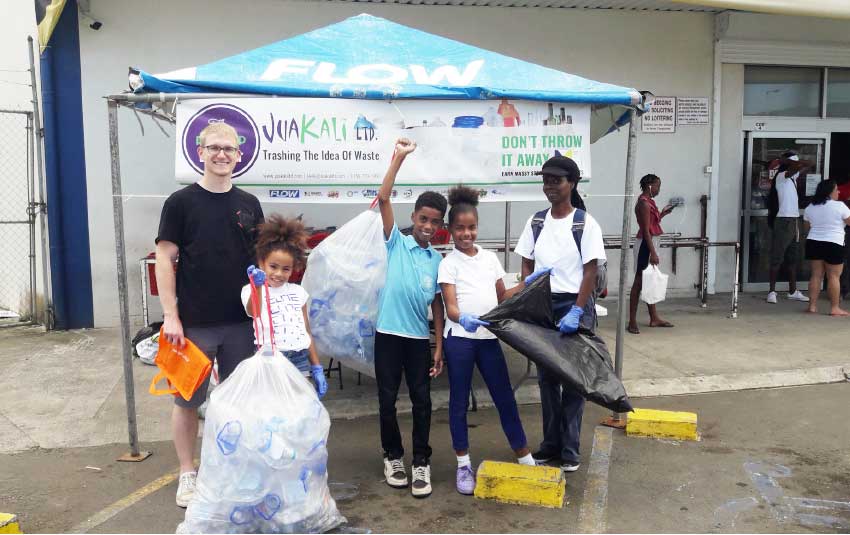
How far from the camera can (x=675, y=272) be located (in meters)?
9.58

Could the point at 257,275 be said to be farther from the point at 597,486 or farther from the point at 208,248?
the point at 597,486

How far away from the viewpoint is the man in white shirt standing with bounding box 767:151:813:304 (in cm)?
912

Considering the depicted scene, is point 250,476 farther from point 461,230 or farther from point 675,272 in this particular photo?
point 675,272

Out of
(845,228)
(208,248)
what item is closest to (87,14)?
(208,248)

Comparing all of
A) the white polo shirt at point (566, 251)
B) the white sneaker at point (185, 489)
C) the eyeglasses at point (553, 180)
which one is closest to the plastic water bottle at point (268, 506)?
the white sneaker at point (185, 489)

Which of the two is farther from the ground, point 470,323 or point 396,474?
point 470,323

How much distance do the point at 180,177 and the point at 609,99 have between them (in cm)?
276

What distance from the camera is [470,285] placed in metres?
3.92

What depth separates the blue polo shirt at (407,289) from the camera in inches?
153

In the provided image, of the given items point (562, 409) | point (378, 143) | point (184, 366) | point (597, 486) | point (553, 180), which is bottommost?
point (597, 486)

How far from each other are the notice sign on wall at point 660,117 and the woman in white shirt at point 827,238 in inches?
76.3

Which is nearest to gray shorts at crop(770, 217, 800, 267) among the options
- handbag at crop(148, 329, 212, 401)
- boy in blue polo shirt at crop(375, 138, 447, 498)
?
boy in blue polo shirt at crop(375, 138, 447, 498)

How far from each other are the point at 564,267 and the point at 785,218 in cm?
626

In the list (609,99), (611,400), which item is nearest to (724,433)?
(611,400)
